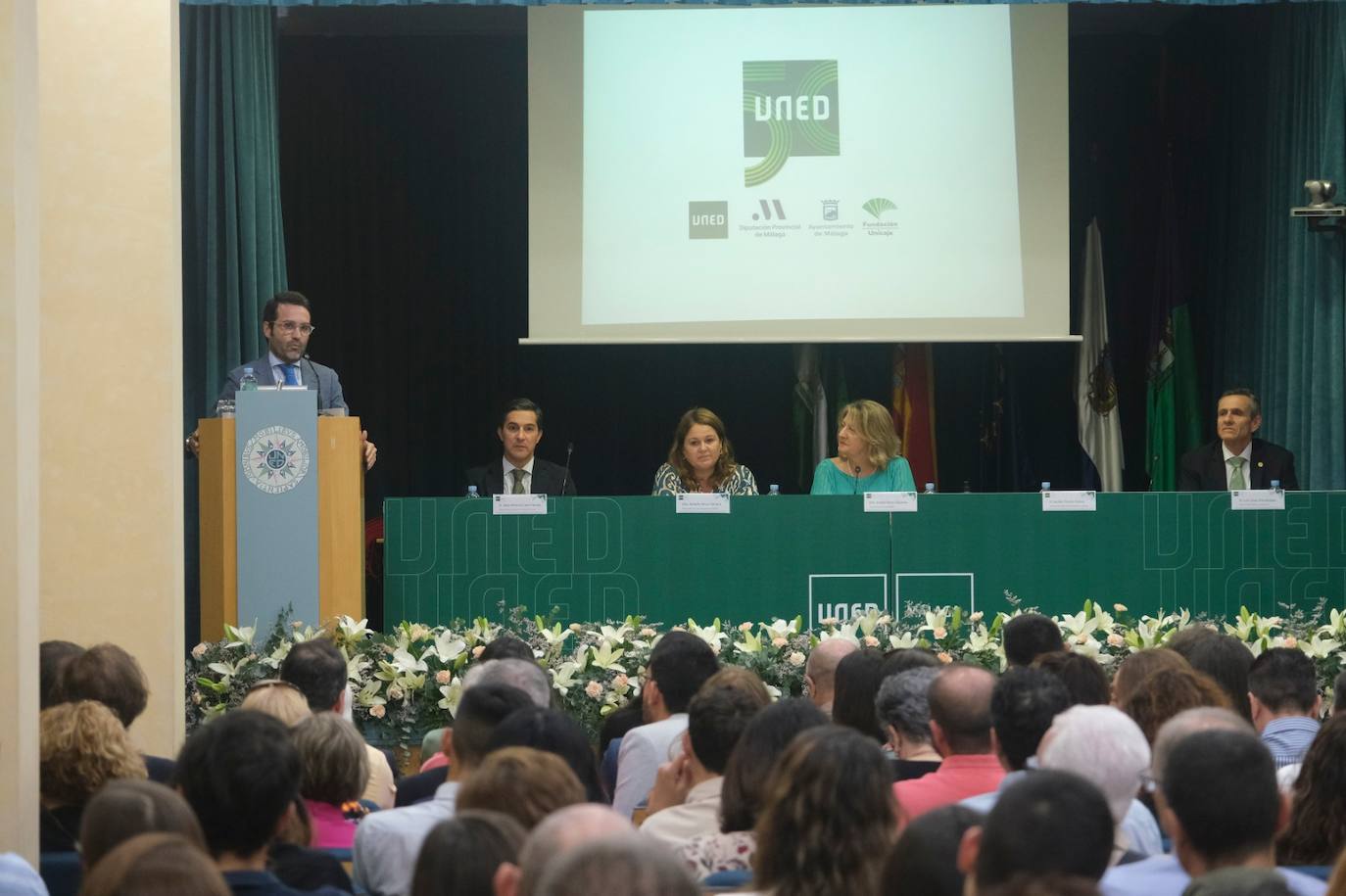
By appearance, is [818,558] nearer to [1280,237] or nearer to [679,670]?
[679,670]

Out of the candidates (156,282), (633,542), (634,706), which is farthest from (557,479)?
(634,706)

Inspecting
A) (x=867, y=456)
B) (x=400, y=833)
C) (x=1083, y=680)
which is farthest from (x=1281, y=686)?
(x=867, y=456)

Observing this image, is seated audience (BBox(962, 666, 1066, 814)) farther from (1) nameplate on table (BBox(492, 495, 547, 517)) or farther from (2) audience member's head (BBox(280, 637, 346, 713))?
(1) nameplate on table (BBox(492, 495, 547, 517))

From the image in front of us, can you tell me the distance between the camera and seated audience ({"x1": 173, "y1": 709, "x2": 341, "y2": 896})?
2.59 metres

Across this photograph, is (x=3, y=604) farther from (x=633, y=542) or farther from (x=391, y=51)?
(x=391, y=51)

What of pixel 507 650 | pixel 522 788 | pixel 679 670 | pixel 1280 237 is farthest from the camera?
pixel 1280 237

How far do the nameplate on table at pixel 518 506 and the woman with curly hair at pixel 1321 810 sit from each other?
3920mm

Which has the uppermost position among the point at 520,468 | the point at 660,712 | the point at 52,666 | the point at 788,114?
the point at 788,114

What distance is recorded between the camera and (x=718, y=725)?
10.5 ft

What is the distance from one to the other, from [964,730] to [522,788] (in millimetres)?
1095

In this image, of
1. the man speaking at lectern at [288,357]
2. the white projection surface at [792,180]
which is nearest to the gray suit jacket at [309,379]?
the man speaking at lectern at [288,357]

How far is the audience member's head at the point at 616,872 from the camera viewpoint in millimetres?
1643

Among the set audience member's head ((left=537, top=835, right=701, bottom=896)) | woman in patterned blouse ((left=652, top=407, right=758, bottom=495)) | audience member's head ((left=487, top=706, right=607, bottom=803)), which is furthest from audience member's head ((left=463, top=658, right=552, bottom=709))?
woman in patterned blouse ((left=652, top=407, right=758, bottom=495))

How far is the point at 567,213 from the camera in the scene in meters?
8.63
